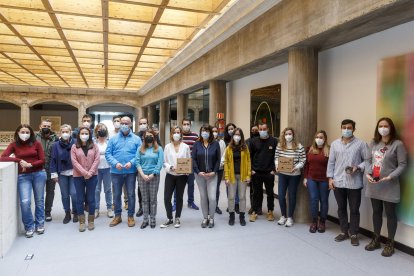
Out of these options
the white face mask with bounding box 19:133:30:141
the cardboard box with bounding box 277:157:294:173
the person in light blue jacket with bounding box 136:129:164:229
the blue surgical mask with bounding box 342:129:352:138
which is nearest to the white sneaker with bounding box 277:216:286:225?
the cardboard box with bounding box 277:157:294:173

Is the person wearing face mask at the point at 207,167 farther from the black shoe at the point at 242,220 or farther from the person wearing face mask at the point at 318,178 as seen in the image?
the person wearing face mask at the point at 318,178

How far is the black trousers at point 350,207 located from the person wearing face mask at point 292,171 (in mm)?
674

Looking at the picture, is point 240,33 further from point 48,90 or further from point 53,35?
point 48,90

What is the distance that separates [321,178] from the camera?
4.46 metres

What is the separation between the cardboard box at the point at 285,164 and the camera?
4.62 meters

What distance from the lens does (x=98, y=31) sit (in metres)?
6.85

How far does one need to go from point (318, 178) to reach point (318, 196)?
283 millimetres

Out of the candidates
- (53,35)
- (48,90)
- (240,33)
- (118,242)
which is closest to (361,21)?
(240,33)

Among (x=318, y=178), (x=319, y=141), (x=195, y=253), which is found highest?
(x=319, y=141)

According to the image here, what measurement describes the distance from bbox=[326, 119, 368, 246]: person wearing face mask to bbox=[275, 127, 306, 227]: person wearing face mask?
0.54 meters

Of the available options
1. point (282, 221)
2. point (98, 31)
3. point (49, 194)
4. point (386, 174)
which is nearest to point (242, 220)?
point (282, 221)

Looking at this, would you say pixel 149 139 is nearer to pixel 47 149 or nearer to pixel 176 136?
pixel 176 136

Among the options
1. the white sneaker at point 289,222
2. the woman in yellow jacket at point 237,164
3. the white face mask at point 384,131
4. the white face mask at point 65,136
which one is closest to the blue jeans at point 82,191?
the white face mask at point 65,136

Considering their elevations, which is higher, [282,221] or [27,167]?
[27,167]
